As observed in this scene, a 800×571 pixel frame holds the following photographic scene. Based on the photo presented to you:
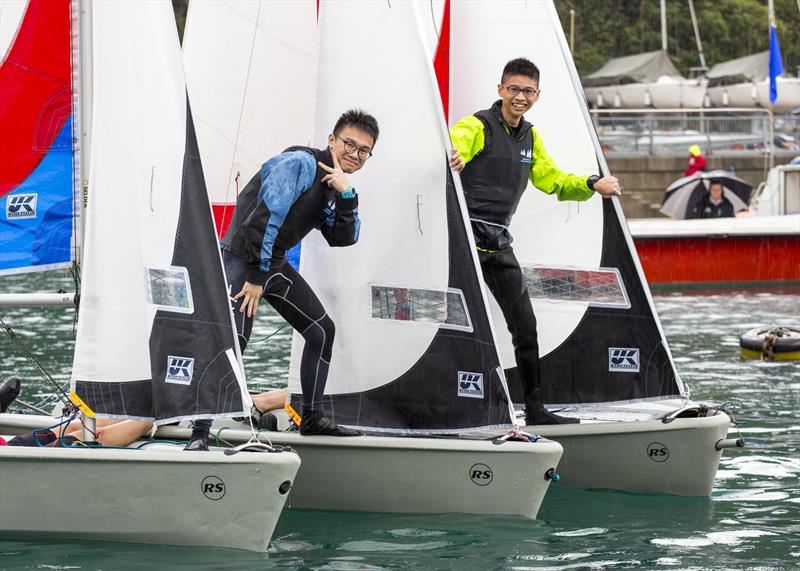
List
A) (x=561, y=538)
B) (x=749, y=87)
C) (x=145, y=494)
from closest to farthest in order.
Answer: (x=145, y=494)
(x=561, y=538)
(x=749, y=87)

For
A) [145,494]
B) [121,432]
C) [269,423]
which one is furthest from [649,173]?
[145,494]

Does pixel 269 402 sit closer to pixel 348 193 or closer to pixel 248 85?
pixel 348 193

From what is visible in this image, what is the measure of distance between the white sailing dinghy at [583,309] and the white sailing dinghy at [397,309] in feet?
2.53

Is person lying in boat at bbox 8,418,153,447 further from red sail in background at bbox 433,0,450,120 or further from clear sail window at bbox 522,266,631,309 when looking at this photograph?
red sail in background at bbox 433,0,450,120

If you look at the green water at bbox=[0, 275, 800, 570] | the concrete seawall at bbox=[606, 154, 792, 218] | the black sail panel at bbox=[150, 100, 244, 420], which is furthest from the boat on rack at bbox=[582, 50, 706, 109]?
the black sail panel at bbox=[150, 100, 244, 420]

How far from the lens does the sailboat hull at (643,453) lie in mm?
8156

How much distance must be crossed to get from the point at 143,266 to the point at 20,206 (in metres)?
1.16

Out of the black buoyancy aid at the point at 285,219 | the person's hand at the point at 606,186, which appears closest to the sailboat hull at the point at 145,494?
the black buoyancy aid at the point at 285,219

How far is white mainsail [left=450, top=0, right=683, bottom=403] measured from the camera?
8617 mm

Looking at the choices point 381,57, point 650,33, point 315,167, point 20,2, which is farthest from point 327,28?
point 650,33

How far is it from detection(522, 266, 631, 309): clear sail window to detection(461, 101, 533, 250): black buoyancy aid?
62cm

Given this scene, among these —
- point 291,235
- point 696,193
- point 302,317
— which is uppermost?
point 696,193

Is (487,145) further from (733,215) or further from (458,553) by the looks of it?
(733,215)

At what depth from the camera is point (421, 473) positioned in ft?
24.4
